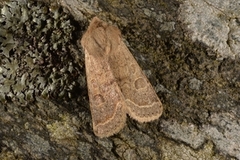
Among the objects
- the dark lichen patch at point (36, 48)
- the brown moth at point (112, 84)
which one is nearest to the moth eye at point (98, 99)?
the brown moth at point (112, 84)

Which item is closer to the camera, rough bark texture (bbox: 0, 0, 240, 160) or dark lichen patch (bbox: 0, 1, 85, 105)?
rough bark texture (bbox: 0, 0, 240, 160)

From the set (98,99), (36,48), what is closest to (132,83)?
(98,99)

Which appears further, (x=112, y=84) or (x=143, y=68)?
(x=112, y=84)

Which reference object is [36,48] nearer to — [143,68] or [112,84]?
[112,84]

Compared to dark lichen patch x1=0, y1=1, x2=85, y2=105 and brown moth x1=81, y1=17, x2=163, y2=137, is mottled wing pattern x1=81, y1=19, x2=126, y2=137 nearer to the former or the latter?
brown moth x1=81, y1=17, x2=163, y2=137

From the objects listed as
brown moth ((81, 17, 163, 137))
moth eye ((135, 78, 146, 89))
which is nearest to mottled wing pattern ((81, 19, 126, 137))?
brown moth ((81, 17, 163, 137))

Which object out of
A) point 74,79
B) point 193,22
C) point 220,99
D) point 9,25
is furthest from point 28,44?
point 220,99

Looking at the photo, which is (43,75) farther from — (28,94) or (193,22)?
(193,22)

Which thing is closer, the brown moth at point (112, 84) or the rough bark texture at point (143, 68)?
the rough bark texture at point (143, 68)

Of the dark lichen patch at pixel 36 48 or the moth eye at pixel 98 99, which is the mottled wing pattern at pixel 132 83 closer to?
the moth eye at pixel 98 99
